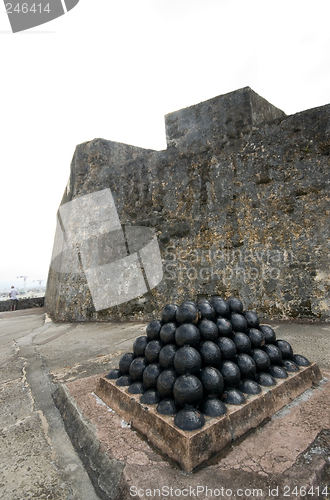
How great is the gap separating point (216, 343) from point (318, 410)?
2.09 feet

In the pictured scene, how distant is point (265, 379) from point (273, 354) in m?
0.22

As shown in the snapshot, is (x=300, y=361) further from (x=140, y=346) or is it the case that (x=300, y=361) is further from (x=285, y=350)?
(x=140, y=346)

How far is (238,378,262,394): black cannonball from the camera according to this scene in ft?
4.67

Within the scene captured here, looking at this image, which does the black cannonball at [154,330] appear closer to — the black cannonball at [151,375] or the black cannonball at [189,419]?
the black cannonball at [151,375]

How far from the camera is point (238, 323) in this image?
167cm

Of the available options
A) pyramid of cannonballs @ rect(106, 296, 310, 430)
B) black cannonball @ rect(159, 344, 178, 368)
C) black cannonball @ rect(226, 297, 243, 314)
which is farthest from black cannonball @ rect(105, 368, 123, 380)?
black cannonball @ rect(226, 297, 243, 314)

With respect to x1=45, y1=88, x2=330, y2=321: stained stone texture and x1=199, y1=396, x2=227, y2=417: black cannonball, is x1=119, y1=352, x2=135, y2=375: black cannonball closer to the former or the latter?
x1=199, y1=396, x2=227, y2=417: black cannonball

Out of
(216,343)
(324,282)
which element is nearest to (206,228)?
(324,282)

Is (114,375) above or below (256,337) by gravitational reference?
below

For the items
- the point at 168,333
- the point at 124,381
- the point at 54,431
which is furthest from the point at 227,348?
the point at 54,431

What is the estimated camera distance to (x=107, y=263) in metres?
5.50

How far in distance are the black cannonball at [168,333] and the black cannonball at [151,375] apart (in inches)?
5.7

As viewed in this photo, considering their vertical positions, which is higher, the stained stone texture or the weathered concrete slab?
the stained stone texture

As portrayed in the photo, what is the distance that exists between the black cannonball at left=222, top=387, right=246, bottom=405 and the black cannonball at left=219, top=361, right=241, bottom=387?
0.10ft
